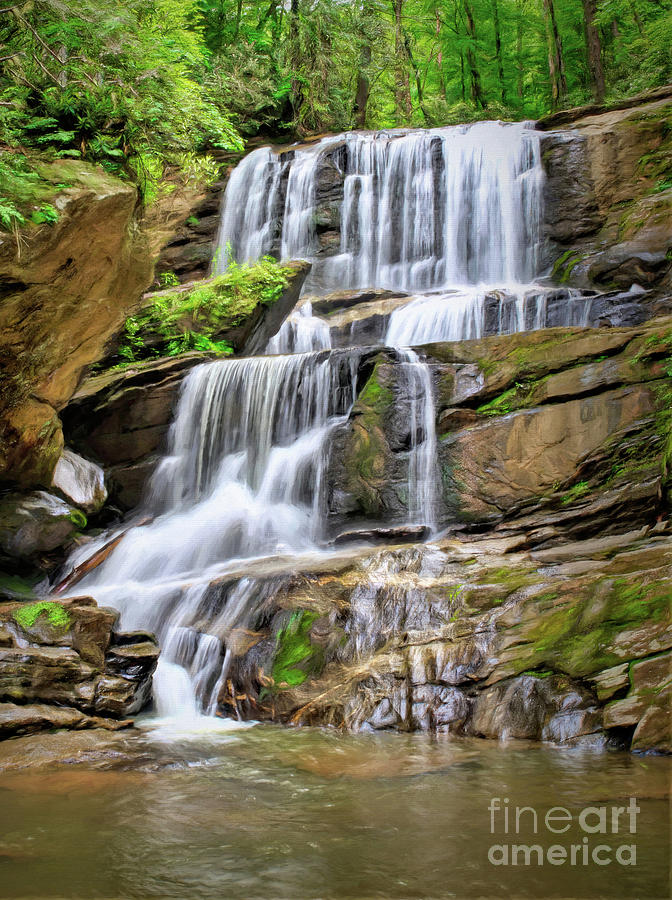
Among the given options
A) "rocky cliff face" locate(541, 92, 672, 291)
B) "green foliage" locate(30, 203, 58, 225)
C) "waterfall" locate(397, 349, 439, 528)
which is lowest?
"waterfall" locate(397, 349, 439, 528)

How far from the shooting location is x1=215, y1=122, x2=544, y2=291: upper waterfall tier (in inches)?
600

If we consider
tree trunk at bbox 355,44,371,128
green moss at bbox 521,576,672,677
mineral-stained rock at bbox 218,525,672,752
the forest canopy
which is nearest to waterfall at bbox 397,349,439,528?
mineral-stained rock at bbox 218,525,672,752

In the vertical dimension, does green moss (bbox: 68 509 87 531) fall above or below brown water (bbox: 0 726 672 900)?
above

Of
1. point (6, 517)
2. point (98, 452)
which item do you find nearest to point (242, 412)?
point (98, 452)

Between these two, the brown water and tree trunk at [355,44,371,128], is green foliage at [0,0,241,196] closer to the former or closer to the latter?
the brown water

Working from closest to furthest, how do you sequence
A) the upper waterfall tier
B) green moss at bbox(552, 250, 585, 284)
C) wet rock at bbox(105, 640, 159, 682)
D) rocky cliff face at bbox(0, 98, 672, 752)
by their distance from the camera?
1. rocky cliff face at bbox(0, 98, 672, 752)
2. wet rock at bbox(105, 640, 159, 682)
3. green moss at bbox(552, 250, 585, 284)
4. the upper waterfall tier

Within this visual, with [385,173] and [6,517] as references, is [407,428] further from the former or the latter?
[385,173]

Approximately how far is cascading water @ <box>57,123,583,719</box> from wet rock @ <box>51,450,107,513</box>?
804 millimetres

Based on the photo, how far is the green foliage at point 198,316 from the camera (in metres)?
13.2

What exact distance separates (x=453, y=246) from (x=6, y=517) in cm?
1070

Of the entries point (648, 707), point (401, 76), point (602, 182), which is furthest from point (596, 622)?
point (401, 76)

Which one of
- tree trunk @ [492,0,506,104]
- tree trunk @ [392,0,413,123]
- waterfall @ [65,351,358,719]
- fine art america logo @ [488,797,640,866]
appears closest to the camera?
fine art america logo @ [488,797,640,866]

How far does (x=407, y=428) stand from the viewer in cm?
963

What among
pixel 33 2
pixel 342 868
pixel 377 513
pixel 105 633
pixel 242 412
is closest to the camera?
pixel 342 868
